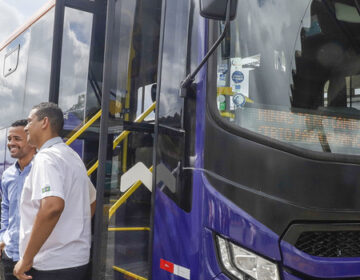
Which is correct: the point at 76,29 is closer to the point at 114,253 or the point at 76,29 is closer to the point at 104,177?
the point at 104,177

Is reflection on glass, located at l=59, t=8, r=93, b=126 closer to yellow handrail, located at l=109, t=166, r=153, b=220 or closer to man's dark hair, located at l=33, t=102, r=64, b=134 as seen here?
man's dark hair, located at l=33, t=102, r=64, b=134

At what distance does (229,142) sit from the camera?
2305 mm

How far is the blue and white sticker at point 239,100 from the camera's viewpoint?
2412 millimetres

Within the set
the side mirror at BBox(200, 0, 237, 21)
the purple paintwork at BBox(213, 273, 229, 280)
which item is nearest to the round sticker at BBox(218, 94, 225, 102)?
the side mirror at BBox(200, 0, 237, 21)

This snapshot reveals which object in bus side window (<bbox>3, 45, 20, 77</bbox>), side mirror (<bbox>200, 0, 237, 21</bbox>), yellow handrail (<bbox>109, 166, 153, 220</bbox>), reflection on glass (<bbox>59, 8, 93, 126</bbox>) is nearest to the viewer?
side mirror (<bbox>200, 0, 237, 21</bbox>)

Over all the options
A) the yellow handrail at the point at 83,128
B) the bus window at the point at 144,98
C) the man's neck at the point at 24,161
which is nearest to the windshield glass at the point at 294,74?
the bus window at the point at 144,98

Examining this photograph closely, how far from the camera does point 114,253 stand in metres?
2.90

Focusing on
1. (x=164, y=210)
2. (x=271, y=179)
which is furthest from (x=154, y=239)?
Answer: (x=271, y=179)

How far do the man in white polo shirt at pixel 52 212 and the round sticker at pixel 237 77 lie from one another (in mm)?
1152

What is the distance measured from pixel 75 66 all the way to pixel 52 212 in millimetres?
2067

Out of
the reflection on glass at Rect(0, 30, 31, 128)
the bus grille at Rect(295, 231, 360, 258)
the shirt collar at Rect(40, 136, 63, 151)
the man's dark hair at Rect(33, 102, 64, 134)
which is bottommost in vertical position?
the bus grille at Rect(295, 231, 360, 258)

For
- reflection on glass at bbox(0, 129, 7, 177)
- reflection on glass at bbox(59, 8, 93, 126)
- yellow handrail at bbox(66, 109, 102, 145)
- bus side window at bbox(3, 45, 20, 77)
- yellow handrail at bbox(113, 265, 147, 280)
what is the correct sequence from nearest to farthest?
yellow handrail at bbox(113, 265, 147, 280) < yellow handrail at bbox(66, 109, 102, 145) < reflection on glass at bbox(59, 8, 93, 126) < bus side window at bbox(3, 45, 20, 77) < reflection on glass at bbox(0, 129, 7, 177)

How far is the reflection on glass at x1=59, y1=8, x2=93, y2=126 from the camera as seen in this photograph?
403 cm

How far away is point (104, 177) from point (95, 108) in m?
1.27
